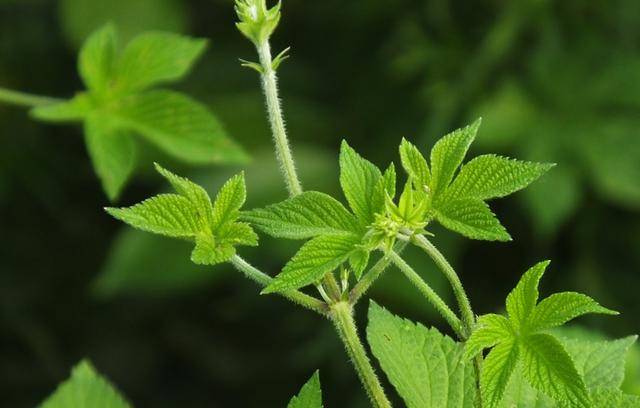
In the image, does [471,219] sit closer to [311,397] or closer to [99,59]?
[311,397]

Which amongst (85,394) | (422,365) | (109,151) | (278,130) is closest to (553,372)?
(422,365)

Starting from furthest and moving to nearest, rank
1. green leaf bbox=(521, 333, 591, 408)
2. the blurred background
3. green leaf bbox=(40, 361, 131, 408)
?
1. the blurred background
2. green leaf bbox=(40, 361, 131, 408)
3. green leaf bbox=(521, 333, 591, 408)

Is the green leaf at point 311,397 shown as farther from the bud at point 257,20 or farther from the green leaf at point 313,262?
the bud at point 257,20

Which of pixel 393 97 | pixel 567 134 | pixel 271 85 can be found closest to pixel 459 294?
pixel 271 85

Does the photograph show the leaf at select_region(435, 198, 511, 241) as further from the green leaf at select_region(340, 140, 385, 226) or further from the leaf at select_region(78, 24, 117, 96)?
the leaf at select_region(78, 24, 117, 96)

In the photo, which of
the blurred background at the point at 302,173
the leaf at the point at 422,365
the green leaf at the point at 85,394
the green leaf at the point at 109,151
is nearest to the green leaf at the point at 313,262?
the leaf at the point at 422,365

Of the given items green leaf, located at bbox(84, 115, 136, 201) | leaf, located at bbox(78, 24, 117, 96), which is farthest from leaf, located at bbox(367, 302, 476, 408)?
leaf, located at bbox(78, 24, 117, 96)

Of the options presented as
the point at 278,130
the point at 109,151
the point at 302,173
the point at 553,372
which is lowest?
the point at 553,372
